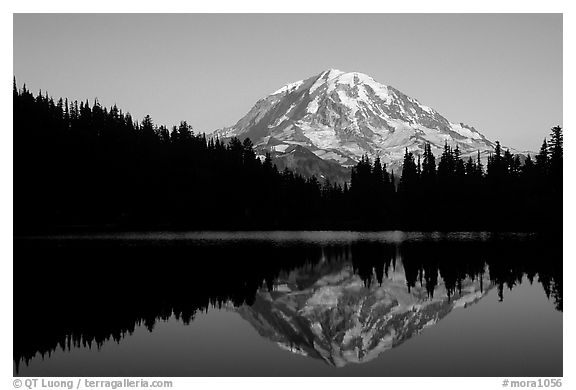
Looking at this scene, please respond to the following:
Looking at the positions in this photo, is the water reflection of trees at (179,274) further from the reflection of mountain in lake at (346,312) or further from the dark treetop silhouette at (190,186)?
the dark treetop silhouette at (190,186)

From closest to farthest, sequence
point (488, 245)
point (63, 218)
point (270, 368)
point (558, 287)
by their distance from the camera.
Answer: point (270, 368) → point (558, 287) → point (488, 245) → point (63, 218)

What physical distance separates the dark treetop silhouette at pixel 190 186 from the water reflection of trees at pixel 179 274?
38216mm

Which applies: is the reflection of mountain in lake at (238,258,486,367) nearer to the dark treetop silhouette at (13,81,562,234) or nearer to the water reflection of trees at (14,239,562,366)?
the water reflection of trees at (14,239,562,366)

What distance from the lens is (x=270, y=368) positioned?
23.0m

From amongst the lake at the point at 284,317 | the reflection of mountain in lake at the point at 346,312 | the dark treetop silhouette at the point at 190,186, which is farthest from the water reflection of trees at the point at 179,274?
the dark treetop silhouette at the point at 190,186

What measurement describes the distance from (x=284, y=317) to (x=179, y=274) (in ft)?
43.6

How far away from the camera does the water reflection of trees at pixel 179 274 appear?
28.8 metres

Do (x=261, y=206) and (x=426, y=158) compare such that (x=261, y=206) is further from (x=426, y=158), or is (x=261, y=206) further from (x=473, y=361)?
(x=473, y=361)

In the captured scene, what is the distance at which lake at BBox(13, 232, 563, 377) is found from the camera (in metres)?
23.3

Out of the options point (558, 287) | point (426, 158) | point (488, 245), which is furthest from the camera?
point (426, 158)

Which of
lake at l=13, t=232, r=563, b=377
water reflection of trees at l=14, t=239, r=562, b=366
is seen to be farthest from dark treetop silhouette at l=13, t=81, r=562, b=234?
lake at l=13, t=232, r=563, b=377

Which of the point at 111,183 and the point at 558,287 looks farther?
the point at 111,183

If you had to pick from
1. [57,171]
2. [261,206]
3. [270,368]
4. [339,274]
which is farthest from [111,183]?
[270,368]
